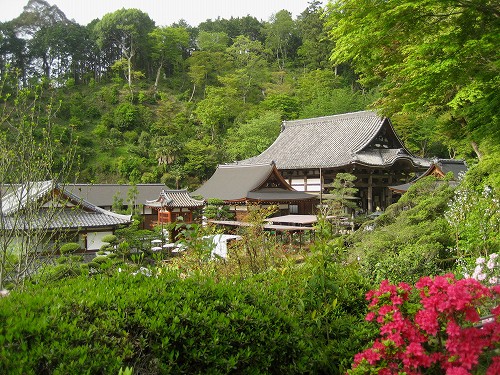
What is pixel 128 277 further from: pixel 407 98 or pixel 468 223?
pixel 468 223

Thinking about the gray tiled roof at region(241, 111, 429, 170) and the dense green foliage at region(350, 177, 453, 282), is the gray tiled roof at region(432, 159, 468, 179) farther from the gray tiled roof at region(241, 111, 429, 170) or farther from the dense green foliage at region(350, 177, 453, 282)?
the dense green foliage at region(350, 177, 453, 282)

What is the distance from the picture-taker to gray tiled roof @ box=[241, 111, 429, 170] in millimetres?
23297

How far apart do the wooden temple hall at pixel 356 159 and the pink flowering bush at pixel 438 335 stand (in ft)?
64.8

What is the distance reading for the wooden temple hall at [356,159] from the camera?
2328cm

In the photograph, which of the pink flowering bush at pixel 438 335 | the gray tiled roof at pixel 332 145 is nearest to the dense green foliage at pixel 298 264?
the pink flowering bush at pixel 438 335

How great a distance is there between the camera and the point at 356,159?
22.1 meters

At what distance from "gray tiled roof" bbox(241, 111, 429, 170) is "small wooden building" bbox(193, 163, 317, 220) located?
2585mm

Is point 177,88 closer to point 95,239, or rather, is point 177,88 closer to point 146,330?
point 95,239

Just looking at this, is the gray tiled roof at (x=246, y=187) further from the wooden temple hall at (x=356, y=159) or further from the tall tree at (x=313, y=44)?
the tall tree at (x=313, y=44)

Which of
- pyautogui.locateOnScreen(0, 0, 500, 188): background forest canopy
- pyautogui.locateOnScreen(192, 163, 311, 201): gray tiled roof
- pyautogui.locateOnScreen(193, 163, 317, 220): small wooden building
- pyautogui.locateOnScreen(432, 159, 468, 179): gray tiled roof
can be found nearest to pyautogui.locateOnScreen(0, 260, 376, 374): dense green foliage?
pyautogui.locateOnScreen(0, 0, 500, 188): background forest canopy

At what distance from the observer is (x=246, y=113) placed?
39.5m

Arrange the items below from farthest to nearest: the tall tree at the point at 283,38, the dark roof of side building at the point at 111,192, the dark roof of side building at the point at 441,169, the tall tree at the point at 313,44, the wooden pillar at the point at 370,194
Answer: the tall tree at the point at 283,38 → the tall tree at the point at 313,44 → the dark roof of side building at the point at 111,192 → the wooden pillar at the point at 370,194 → the dark roof of side building at the point at 441,169

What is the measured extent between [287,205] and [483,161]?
13.9 m

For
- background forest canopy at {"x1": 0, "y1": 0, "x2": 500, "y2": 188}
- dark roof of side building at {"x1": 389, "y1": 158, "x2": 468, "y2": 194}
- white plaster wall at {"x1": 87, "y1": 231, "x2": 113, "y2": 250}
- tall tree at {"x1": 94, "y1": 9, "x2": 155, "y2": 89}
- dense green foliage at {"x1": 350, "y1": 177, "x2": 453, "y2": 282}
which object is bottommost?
white plaster wall at {"x1": 87, "y1": 231, "x2": 113, "y2": 250}
